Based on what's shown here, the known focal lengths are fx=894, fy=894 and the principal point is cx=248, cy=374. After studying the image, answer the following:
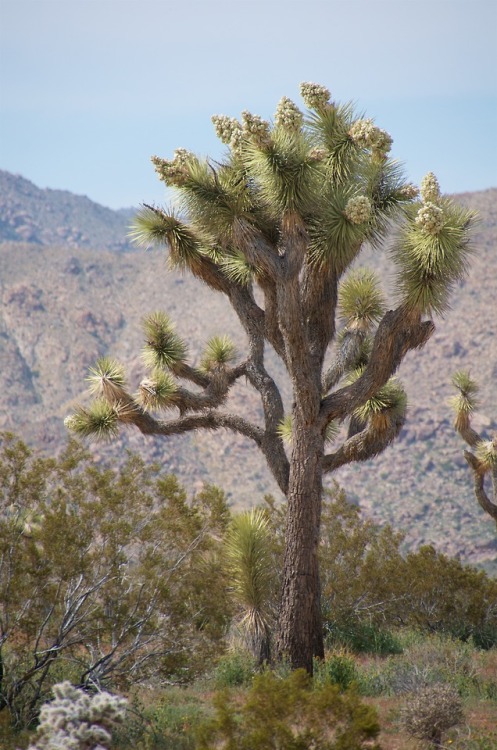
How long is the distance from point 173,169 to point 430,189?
2.67m

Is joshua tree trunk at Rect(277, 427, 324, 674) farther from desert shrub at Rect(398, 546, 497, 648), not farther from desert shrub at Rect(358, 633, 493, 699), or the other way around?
desert shrub at Rect(398, 546, 497, 648)

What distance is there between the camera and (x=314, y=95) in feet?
29.6

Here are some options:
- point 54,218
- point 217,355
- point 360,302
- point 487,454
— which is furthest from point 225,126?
point 54,218

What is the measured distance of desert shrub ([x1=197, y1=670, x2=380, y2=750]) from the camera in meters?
5.19

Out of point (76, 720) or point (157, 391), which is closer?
point (76, 720)

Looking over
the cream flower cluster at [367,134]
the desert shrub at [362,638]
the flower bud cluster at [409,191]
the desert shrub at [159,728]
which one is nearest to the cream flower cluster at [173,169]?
the cream flower cluster at [367,134]

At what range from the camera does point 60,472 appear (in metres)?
8.52

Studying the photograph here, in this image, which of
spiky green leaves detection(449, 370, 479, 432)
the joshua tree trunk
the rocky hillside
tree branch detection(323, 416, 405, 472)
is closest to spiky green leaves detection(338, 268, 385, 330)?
tree branch detection(323, 416, 405, 472)

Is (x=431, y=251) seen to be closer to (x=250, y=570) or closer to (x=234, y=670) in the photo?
(x=250, y=570)

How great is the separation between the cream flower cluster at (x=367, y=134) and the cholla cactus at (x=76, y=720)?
19.3 feet

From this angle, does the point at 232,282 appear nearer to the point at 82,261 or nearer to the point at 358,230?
the point at 358,230

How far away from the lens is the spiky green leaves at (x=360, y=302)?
11.0 meters

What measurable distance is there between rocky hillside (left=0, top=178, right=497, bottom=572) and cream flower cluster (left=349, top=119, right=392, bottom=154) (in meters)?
30.5

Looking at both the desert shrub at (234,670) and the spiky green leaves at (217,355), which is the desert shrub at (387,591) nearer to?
the desert shrub at (234,670)
